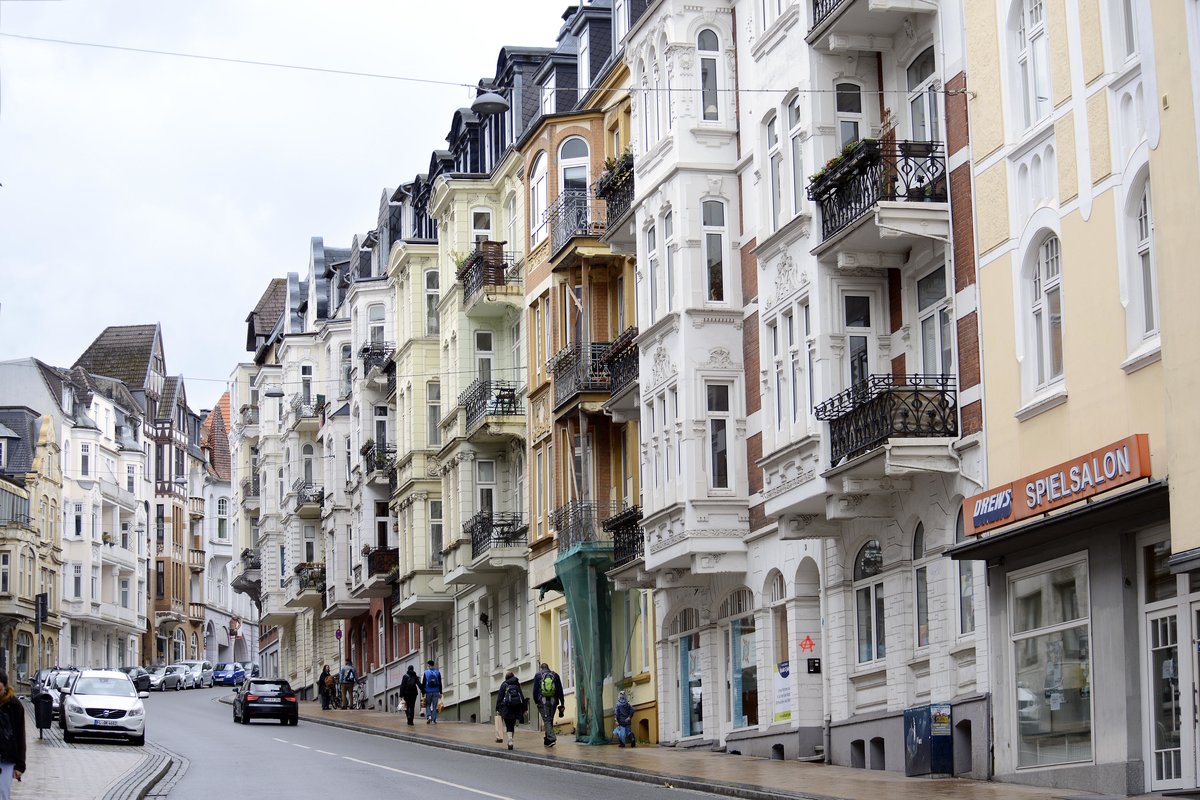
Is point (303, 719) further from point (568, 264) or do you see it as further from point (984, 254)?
point (984, 254)

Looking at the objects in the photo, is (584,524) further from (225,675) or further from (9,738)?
(225,675)

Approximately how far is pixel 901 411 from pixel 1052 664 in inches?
169

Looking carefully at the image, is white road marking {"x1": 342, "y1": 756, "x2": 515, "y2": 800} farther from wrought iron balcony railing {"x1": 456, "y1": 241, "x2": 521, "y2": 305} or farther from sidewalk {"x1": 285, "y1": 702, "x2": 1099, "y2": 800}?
wrought iron balcony railing {"x1": 456, "y1": 241, "x2": 521, "y2": 305}

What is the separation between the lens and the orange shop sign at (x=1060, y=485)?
20.3 meters

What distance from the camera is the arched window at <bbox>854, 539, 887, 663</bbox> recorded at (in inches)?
1120

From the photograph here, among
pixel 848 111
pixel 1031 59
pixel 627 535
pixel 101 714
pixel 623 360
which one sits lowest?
pixel 101 714

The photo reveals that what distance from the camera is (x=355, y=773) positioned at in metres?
28.6

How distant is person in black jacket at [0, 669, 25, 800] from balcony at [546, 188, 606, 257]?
954 inches

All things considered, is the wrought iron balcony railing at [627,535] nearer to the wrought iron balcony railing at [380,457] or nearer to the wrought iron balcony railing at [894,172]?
the wrought iron balcony railing at [894,172]

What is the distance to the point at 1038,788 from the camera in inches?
884

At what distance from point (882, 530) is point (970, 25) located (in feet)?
24.2

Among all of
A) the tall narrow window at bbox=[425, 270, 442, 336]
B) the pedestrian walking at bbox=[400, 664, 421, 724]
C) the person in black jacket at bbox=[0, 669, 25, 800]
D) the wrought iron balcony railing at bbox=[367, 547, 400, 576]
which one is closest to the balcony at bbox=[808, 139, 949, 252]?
the person in black jacket at bbox=[0, 669, 25, 800]

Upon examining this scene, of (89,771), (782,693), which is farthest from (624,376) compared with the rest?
(89,771)

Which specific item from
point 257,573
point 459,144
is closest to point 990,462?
point 459,144
